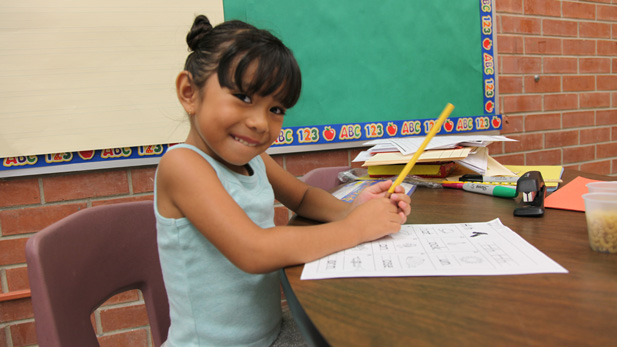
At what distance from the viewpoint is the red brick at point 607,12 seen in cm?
206

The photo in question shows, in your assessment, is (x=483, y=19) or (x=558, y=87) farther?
(x=558, y=87)

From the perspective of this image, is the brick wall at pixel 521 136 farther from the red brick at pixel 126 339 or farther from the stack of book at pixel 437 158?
the stack of book at pixel 437 158

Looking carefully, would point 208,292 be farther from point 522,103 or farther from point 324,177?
point 522,103

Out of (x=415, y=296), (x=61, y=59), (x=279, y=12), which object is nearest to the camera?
(x=415, y=296)

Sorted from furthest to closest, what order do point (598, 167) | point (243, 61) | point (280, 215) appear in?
point (598, 167) < point (280, 215) < point (243, 61)

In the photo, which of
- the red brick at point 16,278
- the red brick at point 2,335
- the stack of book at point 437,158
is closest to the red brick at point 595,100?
the stack of book at point 437,158

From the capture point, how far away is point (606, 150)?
2.18m

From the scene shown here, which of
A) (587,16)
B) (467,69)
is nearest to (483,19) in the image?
(467,69)

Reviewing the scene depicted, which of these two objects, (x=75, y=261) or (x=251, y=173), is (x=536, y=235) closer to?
(x=251, y=173)

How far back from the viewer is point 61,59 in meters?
1.20

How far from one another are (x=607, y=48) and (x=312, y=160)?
1845 mm

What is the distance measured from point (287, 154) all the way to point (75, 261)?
36.3 inches

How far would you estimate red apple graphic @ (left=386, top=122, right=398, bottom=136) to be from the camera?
1.62m

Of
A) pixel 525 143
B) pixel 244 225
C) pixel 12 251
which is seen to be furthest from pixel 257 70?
pixel 525 143
